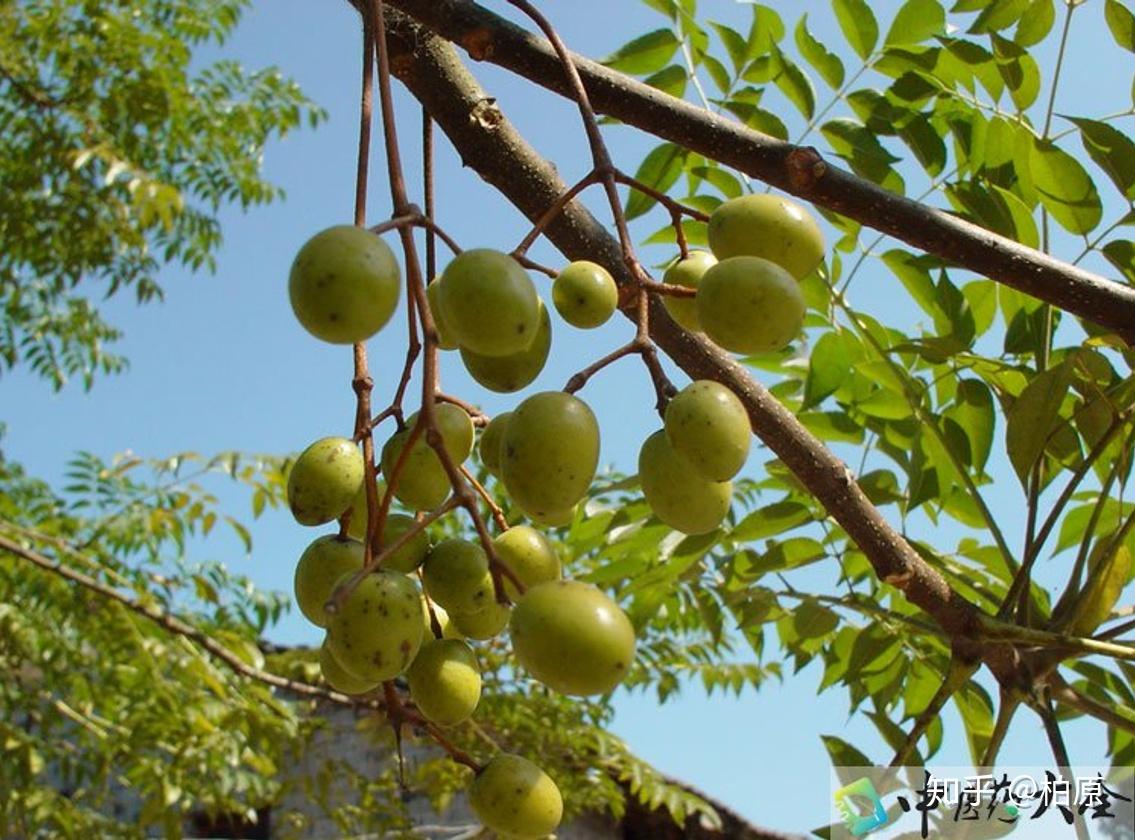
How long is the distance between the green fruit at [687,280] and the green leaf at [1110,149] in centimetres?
63

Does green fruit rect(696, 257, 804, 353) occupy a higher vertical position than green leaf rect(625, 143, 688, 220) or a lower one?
lower

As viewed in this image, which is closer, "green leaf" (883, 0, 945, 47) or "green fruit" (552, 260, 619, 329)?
"green fruit" (552, 260, 619, 329)

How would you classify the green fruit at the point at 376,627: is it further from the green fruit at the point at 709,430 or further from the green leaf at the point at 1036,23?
the green leaf at the point at 1036,23

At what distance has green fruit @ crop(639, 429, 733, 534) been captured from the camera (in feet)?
2.90

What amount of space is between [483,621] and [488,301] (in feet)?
0.82

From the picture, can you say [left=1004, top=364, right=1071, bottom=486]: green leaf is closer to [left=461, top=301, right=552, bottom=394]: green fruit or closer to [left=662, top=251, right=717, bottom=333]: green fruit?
[left=662, top=251, right=717, bottom=333]: green fruit

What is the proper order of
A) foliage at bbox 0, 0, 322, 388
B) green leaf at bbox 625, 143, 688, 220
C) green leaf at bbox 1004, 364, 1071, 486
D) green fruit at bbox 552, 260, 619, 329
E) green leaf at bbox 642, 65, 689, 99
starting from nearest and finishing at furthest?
1. green fruit at bbox 552, 260, 619, 329
2. green leaf at bbox 1004, 364, 1071, 486
3. green leaf at bbox 625, 143, 688, 220
4. green leaf at bbox 642, 65, 689, 99
5. foliage at bbox 0, 0, 322, 388

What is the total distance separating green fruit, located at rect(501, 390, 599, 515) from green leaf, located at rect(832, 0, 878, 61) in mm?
1029

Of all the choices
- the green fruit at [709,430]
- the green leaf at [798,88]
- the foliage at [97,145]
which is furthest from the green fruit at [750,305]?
the foliage at [97,145]

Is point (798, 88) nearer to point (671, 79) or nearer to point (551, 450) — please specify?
point (671, 79)

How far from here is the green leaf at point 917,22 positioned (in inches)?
61.1

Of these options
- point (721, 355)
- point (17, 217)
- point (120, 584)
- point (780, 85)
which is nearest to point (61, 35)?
point (17, 217)

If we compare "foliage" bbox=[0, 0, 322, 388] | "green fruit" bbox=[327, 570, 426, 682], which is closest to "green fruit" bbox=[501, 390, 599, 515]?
"green fruit" bbox=[327, 570, 426, 682]

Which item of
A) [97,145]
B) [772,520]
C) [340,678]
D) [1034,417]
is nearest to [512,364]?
[340,678]
